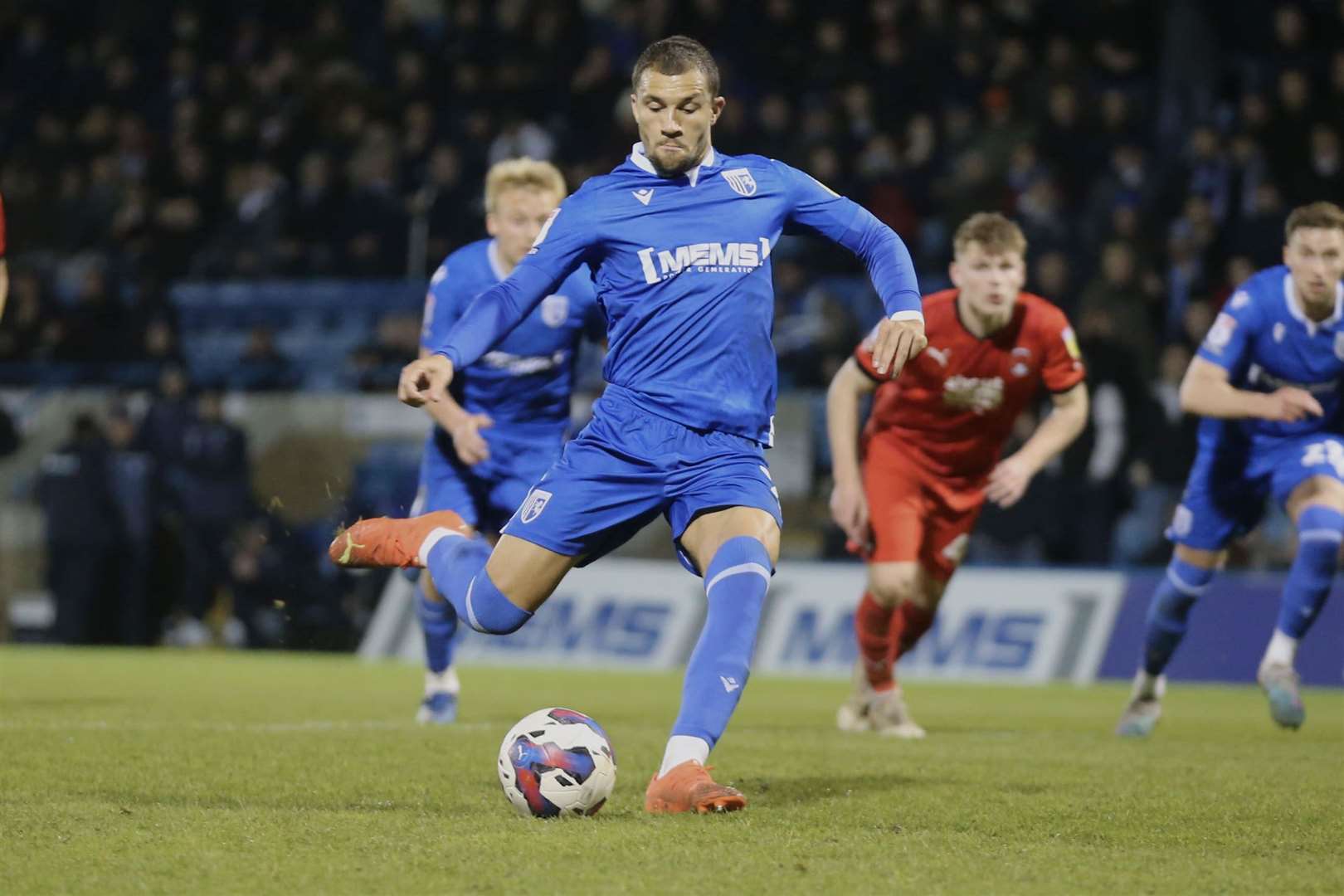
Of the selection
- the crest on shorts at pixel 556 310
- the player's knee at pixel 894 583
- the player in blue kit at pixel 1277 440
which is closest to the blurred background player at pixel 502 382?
the crest on shorts at pixel 556 310

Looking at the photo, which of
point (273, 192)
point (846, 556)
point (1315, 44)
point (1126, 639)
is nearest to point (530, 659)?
point (846, 556)

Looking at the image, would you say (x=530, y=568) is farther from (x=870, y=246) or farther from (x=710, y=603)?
(x=870, y=246)

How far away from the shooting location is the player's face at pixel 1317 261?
8634 millimetres

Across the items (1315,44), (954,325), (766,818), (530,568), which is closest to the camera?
(766,818)

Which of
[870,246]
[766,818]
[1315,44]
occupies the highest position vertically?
[1315,44]

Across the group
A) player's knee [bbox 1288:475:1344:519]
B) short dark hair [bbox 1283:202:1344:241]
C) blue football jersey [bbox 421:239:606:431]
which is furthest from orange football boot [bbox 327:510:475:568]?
short dark hair [bbox 1283:202:1344:241]

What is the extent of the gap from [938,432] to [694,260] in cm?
362

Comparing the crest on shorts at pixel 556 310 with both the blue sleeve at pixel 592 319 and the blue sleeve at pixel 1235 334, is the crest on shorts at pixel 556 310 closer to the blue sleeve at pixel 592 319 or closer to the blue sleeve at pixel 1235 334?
the blue sleeve at pixel 592 319

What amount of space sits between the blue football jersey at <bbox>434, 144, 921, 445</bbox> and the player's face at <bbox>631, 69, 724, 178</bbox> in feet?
0.33

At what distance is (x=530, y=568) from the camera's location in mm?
Result: 5906

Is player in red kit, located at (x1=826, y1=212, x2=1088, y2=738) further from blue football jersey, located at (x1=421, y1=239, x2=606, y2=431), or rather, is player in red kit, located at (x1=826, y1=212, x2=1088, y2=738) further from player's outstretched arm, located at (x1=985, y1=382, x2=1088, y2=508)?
blue football jersey, located at (x1=421, y1=239, x2=606, y2=431)

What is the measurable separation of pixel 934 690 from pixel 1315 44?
24.3 ft

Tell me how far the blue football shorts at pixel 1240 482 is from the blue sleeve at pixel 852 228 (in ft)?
11.8

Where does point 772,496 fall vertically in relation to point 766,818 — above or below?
above
